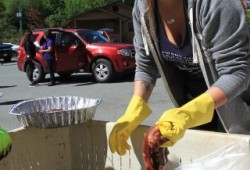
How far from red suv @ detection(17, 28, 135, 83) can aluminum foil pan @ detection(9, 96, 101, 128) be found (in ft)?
30.7

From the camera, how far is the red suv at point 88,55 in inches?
471

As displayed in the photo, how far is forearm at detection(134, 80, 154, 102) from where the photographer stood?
2.11m

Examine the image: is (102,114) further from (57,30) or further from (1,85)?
(1,85)

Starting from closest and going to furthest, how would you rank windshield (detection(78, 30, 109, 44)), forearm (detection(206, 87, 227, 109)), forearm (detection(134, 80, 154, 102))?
forearm (detection(206, 87, 227, 109)), forearm (detection(134, 80, 154, 102)), windshield (detection(78, 30, 109, 44))

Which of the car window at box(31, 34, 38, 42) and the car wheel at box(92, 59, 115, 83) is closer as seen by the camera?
the car wheel at box(92, 59, 115, 83)

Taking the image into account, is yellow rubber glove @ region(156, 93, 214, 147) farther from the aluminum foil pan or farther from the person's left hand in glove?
the aluminum foil pan

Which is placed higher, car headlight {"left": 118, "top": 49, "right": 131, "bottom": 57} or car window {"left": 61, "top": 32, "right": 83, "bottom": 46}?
car window {"left": 61, "top": 32, "right": 83, "bottom": 46}

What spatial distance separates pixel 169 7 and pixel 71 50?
34.7ft

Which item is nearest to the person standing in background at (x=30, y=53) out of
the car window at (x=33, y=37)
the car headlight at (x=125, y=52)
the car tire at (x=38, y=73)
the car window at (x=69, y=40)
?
the car tire at (x=38, y=73)

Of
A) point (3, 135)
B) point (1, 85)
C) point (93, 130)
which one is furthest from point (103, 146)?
point (1, 85)

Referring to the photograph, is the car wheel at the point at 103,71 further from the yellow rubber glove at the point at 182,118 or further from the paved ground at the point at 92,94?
the yellow rubber glove at the point at 182,118

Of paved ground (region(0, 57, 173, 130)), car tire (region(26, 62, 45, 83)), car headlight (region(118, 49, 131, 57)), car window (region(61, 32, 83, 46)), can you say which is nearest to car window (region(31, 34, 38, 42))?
car tire (region(26, 62, 45, 83))

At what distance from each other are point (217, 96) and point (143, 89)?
50cm

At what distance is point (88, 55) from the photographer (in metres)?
12.4
